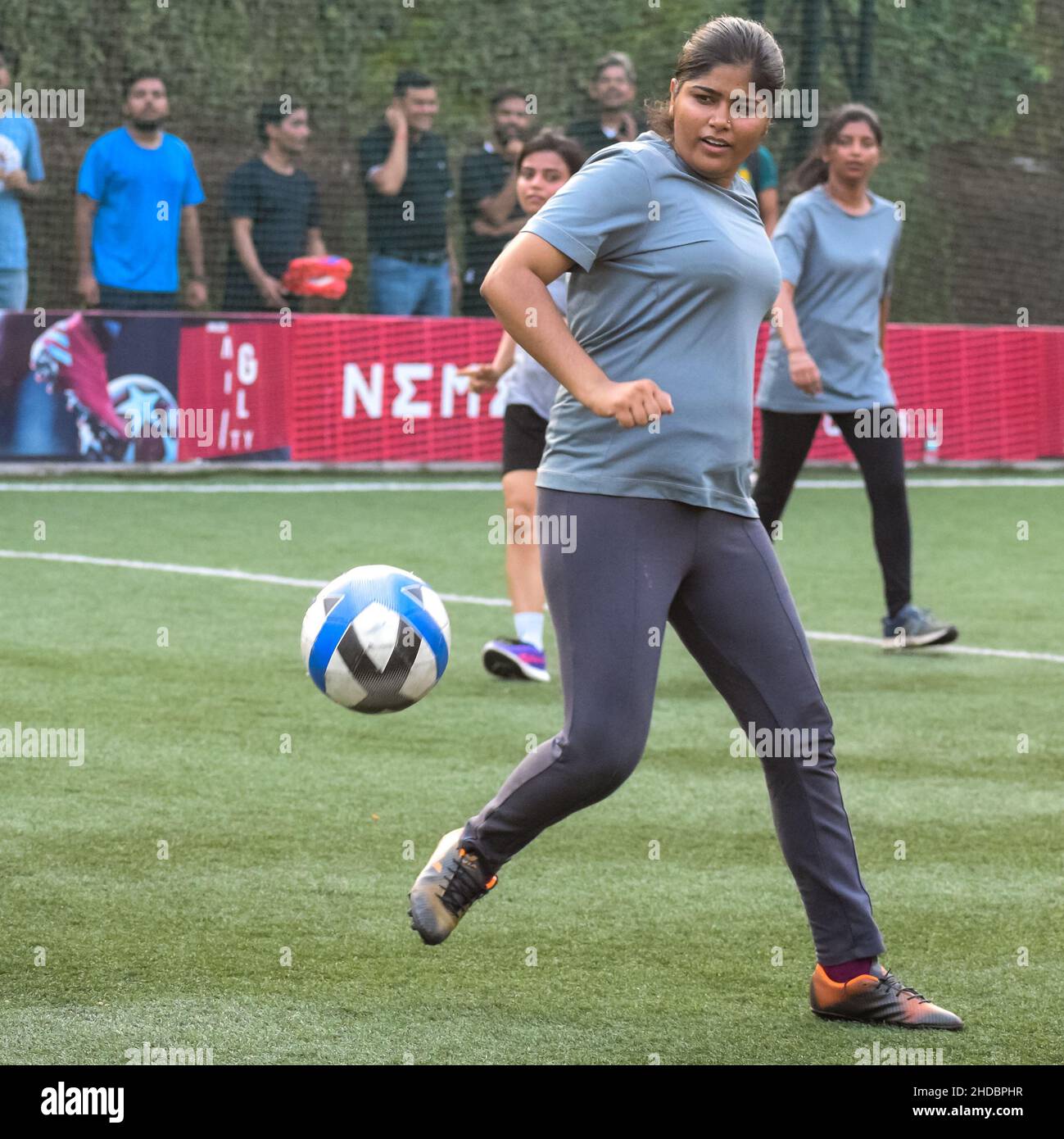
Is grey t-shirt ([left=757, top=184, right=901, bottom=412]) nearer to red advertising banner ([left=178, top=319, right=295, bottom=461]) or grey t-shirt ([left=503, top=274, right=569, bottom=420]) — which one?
grey t-shirt ([left=503, top=274, right=569, bottom=420])

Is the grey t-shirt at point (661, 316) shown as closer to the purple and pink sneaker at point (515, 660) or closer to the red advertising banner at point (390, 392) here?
the purple and pink sneaker at point (515, 660)

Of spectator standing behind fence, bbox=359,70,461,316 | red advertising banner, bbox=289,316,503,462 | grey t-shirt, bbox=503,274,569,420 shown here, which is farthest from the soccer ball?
spectator standing behind fence, bbox=359,70,461,316

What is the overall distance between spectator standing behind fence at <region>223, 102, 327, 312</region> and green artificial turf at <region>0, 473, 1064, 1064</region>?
7.20 meters

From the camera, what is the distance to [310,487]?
1540cm

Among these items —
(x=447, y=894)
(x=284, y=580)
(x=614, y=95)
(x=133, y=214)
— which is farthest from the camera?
(x=614, y=95)

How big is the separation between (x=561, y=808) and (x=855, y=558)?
8351 millimetres

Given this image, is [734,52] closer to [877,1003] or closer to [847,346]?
[877,1003]

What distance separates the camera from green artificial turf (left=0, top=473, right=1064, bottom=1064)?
4203 millimetres

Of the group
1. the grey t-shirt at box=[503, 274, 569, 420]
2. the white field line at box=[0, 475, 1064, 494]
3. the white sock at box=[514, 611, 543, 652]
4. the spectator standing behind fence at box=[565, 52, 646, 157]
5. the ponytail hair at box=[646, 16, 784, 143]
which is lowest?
the white field line at box=[0, 475, 1064, 494]

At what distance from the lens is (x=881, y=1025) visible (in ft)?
14.0

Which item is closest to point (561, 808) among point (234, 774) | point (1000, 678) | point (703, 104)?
point (703, 104)

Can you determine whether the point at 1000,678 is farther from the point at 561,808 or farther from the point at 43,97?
the point at 43,97

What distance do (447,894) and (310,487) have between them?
1117cm

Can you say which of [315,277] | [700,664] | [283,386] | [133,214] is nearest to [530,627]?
[700,664]
